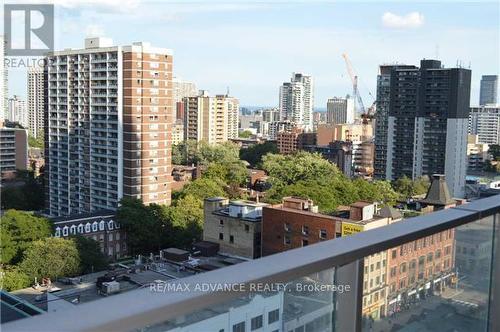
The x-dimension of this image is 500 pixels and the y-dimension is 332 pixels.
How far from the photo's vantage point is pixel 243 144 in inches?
1449

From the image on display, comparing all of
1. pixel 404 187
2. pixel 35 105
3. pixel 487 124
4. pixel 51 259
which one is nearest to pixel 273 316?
pixel 51 259

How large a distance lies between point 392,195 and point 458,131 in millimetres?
4855

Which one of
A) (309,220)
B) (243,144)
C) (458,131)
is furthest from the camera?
(243,144)

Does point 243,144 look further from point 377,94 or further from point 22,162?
point 22,162

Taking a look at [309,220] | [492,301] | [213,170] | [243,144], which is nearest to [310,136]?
[243,144]

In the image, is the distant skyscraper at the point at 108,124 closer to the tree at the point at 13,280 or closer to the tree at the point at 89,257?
the tree at the point at 89,257

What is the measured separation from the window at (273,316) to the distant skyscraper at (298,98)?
2370 inches

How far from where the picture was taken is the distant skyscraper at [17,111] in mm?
35606

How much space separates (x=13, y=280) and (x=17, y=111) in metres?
29.8

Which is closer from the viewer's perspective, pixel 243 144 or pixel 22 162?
pixel 22 162

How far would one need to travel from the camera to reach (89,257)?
11.6 m

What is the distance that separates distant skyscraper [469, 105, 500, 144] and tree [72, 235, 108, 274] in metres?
31.1

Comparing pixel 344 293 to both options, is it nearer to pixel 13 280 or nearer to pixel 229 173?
pixel 13 280

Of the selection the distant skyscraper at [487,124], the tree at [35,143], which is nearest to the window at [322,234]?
the tree at [35,143]
